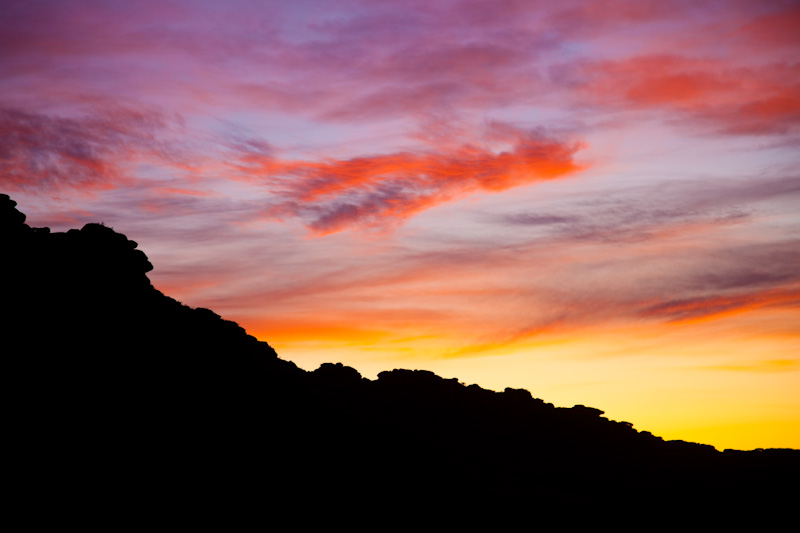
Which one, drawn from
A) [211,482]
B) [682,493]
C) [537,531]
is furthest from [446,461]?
[211,482]

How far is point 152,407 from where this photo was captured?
57281 mm

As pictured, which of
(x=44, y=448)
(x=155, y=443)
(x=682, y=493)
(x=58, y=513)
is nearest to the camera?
(x=58, y=513)

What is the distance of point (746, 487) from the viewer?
127375 millimetres

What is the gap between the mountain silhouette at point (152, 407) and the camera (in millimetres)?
48531

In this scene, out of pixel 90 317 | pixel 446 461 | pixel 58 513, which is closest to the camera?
pixel 58 513

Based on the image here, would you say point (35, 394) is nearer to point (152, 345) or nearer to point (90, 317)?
point (90, 317)

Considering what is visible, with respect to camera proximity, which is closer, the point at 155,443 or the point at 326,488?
the point at 155,443

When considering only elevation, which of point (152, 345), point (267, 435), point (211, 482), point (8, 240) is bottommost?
point (211, 482)

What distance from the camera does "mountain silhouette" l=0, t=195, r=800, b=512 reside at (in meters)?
48.5

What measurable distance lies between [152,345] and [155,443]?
12.0 m

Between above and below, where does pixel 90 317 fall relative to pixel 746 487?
above

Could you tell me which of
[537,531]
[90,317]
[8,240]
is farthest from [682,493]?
[8,240]

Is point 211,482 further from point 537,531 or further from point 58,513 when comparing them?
point 537,531

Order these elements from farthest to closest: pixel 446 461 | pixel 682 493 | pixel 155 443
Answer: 1. pixel 682 493
2. pixel 446 461
3. pixel 155 443
